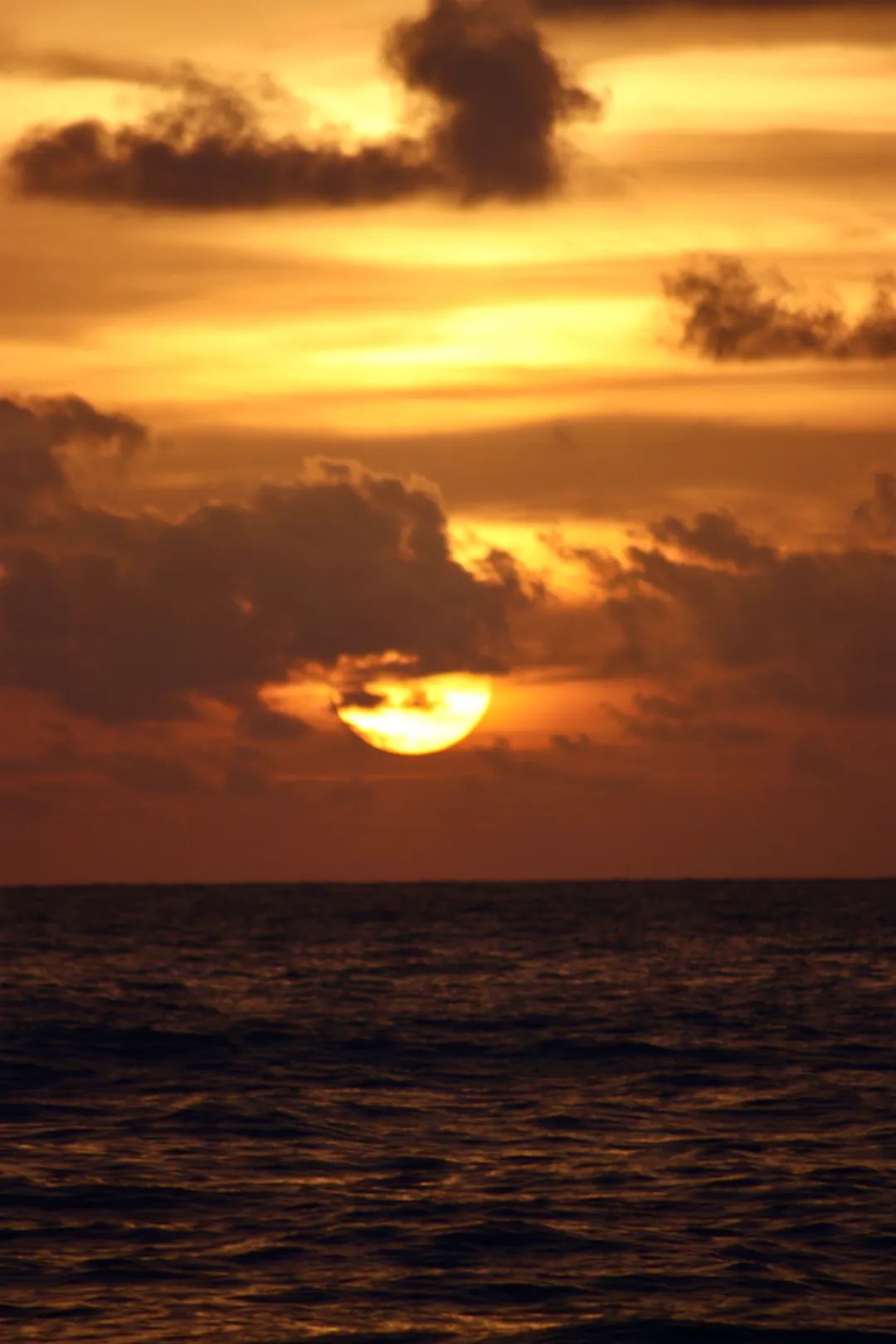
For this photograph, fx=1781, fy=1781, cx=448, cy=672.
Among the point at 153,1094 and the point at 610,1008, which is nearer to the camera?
the point at 153,1094

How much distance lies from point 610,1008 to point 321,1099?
86.6ft

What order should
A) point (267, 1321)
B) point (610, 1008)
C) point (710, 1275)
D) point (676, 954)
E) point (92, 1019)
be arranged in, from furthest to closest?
point (676, 954), point (610, 1008), point (92, 1019), point (710, 1275), point (267, 1321)

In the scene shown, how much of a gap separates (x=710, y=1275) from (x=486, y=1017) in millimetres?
38312

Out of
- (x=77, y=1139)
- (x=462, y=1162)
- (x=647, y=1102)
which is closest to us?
(x=462, y=1162)

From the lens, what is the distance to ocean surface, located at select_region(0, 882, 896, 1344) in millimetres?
24703

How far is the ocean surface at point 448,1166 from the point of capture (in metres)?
24.7

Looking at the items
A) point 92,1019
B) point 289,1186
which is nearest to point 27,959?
point 92,1019

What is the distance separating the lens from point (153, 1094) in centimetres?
4456

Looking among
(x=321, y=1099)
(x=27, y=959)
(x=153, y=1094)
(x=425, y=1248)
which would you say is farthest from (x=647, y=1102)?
(x=27, y=959)

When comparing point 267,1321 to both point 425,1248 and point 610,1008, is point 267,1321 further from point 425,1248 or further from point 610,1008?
point 610,1008

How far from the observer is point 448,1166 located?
1341 inches

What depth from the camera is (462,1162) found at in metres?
34.4

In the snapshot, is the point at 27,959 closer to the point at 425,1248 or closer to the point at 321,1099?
the point at 321,1099

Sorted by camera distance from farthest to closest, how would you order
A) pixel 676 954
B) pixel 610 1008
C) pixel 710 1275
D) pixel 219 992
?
pixel 676 954 < pixel 219 992 < pixel 610 1008 < pixel 710 1275
